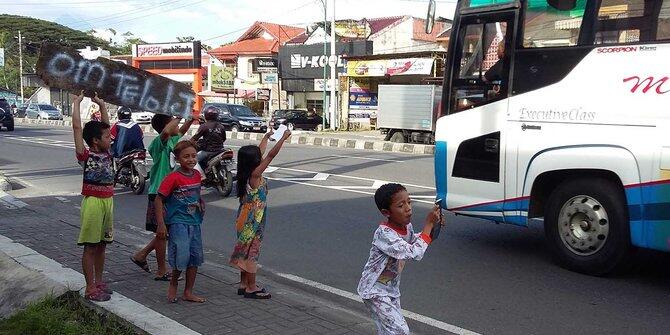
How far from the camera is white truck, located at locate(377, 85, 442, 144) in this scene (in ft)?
79.6

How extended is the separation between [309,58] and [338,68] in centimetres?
419

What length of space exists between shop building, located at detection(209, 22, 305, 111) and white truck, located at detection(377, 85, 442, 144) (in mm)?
20306

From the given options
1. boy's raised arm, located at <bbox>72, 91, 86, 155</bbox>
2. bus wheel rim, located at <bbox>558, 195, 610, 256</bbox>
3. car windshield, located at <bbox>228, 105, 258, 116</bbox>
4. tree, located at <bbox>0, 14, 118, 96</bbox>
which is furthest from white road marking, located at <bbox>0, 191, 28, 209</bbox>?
tree, located at <bbox>0, 14, 118, 96</bbox>

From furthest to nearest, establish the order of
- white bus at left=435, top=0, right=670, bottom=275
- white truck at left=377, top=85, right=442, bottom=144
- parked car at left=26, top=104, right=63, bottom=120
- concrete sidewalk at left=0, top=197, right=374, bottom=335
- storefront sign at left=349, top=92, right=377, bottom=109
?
1. parked car at left=26, top=104, right=63, bottom=120
2. storefront sign at left=349, top=92, right=377, bottom=109
3. white truck at left=377, top=85, right=442, bottom=144
4. white bus at left=435, top=0, right=670, bottom=275
5. concrete sidewalk at left=0, top=197, right=374, bottom=335

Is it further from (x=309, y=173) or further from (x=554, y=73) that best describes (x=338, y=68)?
(x=554, y=73)

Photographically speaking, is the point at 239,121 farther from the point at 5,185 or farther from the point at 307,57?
the point at 5,185

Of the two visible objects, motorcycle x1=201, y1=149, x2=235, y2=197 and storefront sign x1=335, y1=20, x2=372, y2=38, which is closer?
motorcycle x1=201, y1=149, x2=235, y2=197

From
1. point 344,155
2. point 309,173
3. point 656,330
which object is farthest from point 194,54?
point 656,330

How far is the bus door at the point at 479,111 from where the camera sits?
682cm

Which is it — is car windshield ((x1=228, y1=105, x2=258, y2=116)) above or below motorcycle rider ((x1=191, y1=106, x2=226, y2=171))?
above

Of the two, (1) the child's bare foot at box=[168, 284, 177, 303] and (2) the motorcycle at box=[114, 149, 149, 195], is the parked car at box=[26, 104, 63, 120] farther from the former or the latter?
(1) the child's bare foot at box=[168, 284, 177, 303]

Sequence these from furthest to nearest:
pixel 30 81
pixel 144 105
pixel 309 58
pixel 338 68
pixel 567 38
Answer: pixel 30 81 < pixel 309 58 < pixel 338 68 < pixel 567 38 < pixel 144 105

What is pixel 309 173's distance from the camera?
1477cm

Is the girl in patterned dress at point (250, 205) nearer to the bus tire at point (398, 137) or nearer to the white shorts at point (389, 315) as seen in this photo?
the white shorts at point (389, 315)
